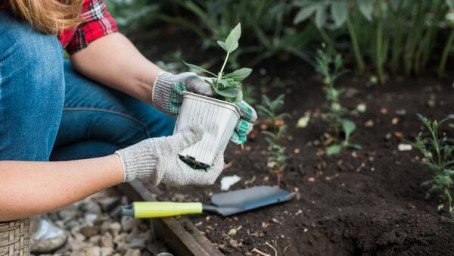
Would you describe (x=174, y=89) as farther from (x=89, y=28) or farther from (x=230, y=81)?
(x=89, y=28)

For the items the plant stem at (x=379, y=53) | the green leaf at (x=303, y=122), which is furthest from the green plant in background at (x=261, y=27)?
the green leaf at (x=303, y=122)

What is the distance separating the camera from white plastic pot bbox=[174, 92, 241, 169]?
149 centimetres

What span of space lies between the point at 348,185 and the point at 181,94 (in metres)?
0.64

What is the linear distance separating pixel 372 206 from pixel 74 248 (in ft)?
3.07

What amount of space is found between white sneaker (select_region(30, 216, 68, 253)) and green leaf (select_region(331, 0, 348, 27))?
3.98 feet

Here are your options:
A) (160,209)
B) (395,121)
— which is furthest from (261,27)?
(160,209)

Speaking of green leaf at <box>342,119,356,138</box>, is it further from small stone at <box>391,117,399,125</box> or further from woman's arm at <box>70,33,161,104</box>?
woman's arm at <box>70,33,161,104</box>

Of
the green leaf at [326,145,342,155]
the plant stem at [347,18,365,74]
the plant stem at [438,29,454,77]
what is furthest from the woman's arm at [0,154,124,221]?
the plant stem at [438,29,454,77]

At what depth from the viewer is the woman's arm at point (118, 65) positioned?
1.73 metres

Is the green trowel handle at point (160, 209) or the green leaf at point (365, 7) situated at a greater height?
the green leaf at point (365, 7)

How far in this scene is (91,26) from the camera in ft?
5.75

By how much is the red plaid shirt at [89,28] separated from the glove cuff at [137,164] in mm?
482

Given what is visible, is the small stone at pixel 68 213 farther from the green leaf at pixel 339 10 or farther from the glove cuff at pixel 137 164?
the green leaf at pixel 339 10

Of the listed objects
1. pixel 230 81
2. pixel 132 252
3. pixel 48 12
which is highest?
pixel 48 12
